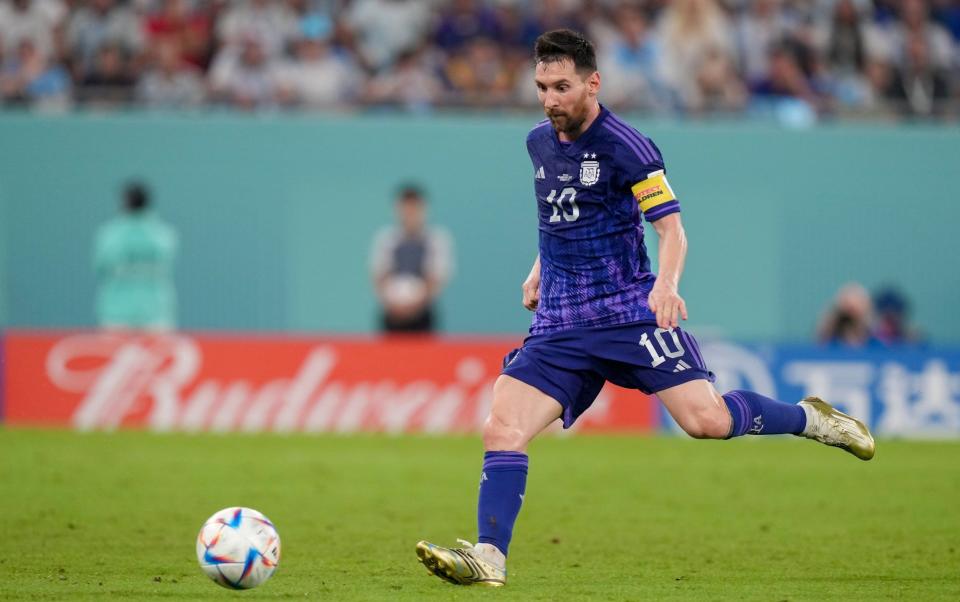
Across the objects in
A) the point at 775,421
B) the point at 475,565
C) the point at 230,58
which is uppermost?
the point at 230,58

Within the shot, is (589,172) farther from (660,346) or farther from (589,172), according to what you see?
(660,346)

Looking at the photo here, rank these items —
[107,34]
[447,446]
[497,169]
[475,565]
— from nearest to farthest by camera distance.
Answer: [475,565] → [447,446] → [107,34] → [497,169]

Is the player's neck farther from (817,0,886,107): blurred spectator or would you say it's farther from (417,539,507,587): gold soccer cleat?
(817,0,886,107): blurred spectator

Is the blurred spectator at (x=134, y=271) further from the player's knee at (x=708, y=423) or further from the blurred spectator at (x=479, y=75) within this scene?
the player's knee at (x=708, y=423)

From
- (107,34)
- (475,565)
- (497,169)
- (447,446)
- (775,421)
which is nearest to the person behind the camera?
(475,565)

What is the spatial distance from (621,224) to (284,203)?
1302 cm

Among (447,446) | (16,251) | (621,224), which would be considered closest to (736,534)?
(621,224)

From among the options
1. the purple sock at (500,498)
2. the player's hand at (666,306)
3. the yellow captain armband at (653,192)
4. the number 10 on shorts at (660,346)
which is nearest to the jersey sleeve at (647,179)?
the yellow captain armband at (653,192)

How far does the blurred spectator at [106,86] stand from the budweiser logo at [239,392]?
147 inches

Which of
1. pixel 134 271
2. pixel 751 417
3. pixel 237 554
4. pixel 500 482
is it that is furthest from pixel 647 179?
pixel 134 271

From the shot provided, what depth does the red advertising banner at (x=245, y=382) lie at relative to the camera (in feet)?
53.9

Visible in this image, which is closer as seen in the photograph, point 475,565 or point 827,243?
point 475,565

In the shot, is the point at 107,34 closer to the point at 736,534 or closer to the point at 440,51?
the point at 440,51

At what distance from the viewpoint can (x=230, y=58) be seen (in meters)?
18.9
